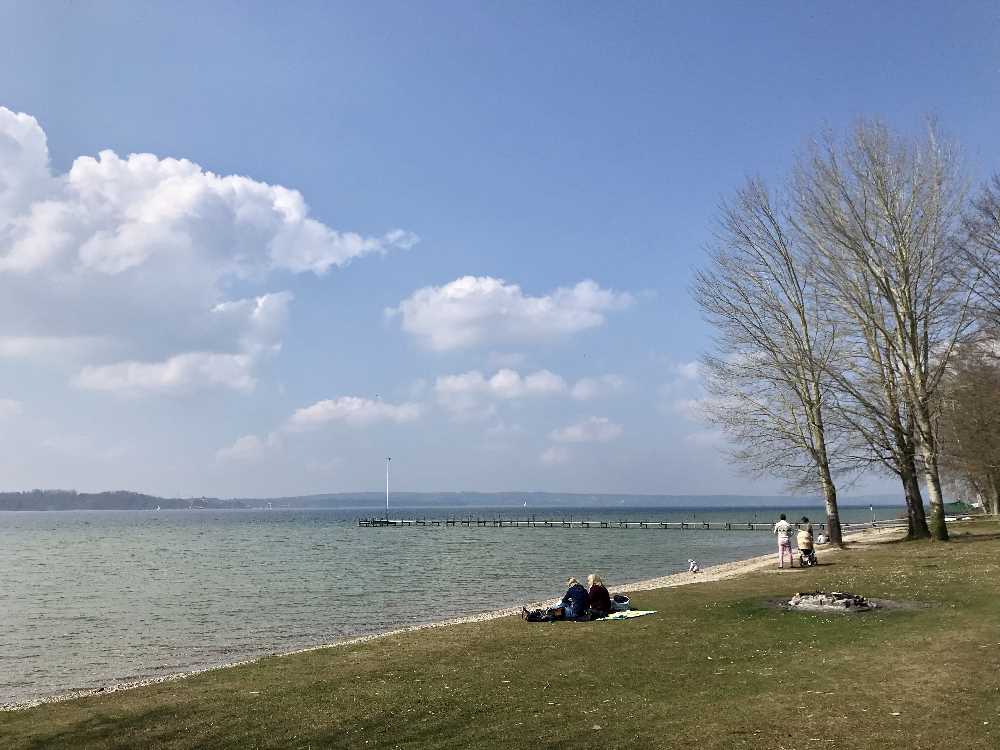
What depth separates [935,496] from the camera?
3128 cm

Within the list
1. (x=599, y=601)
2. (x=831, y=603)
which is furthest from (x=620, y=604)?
(x=831, y=603)

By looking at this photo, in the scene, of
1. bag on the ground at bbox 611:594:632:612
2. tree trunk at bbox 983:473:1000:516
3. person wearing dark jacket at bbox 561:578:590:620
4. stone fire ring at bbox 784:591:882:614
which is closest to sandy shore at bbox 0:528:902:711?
person wearing dark jacket at bbox 561:578:590:620

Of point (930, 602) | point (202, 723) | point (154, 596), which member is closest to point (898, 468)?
point (930, 602)

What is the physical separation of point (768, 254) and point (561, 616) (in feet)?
77.0

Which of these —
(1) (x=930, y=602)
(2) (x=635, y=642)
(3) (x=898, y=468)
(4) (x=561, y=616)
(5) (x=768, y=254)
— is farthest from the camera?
(5) (x=768, y=254)

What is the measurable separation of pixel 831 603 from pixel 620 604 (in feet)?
17.0

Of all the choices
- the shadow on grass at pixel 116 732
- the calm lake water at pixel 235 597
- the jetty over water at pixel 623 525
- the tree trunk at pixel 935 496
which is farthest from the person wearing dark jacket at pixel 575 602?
the jetty over water at pixel 623 525

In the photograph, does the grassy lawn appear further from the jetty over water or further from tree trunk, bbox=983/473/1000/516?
the jetty over water

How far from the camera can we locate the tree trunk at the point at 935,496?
30.3m

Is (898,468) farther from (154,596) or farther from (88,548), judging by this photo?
(88,548)

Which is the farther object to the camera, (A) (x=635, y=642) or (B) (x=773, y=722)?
(A) (x=635, y=642)

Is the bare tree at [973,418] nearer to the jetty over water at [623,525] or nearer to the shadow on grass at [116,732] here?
the shadow on grass at [116,732]

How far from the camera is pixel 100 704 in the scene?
1165 cm

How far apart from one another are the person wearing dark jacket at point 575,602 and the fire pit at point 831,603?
15.1 feet
